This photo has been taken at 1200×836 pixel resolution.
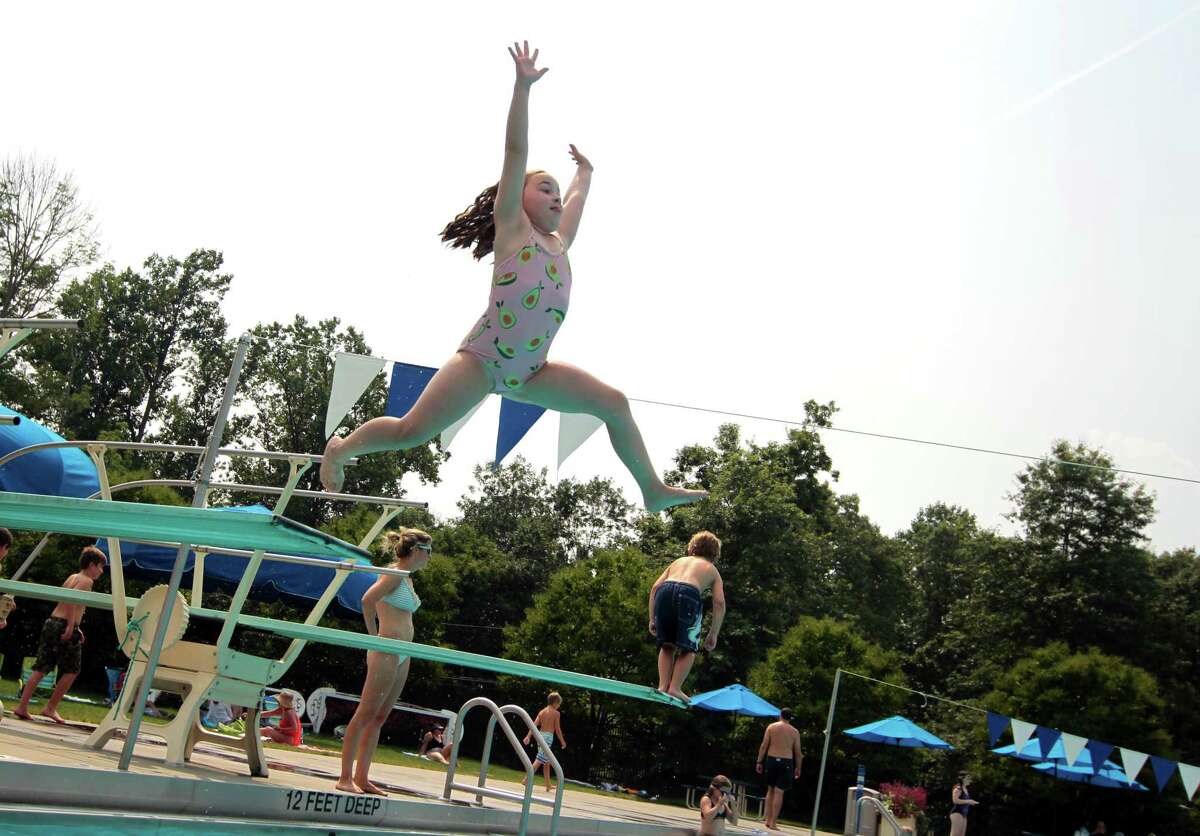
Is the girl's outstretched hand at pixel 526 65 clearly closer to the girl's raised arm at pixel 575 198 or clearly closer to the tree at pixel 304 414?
the girl's raised arm at pixel 575 198

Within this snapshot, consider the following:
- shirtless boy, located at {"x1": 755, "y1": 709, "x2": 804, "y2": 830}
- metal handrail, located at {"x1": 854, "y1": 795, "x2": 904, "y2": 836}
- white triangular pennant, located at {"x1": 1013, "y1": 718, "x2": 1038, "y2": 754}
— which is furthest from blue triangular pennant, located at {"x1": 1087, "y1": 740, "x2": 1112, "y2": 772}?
shirtless boy, located at {"x1": 755, "y1": 709, "x2": 804, "y2": 830}

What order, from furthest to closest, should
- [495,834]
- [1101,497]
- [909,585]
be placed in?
[909,585] → [1101,497] → [495,834]

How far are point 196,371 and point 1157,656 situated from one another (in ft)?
110

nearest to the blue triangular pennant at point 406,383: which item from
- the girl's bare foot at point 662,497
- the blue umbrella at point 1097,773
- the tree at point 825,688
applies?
the girl's bare foot at point 662,497

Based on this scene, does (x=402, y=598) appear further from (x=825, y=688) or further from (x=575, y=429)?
(x=825, y=688)

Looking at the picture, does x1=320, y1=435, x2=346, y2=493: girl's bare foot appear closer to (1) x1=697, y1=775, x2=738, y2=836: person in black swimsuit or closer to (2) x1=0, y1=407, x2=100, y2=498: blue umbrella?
(2) x1=0, y1=407, x2=100, y2=498: blue umbrella

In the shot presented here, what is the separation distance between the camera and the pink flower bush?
19641mm

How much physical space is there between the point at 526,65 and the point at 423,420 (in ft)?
4.35

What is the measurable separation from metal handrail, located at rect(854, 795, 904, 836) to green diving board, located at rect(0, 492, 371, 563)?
10374 mm

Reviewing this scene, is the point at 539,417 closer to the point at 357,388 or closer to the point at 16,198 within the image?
the point at 357,388

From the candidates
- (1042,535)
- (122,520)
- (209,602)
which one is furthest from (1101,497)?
(122,520)

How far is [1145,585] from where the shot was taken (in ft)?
113

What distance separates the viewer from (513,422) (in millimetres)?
7484

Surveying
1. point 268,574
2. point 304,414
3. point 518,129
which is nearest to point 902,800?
point 268,574
